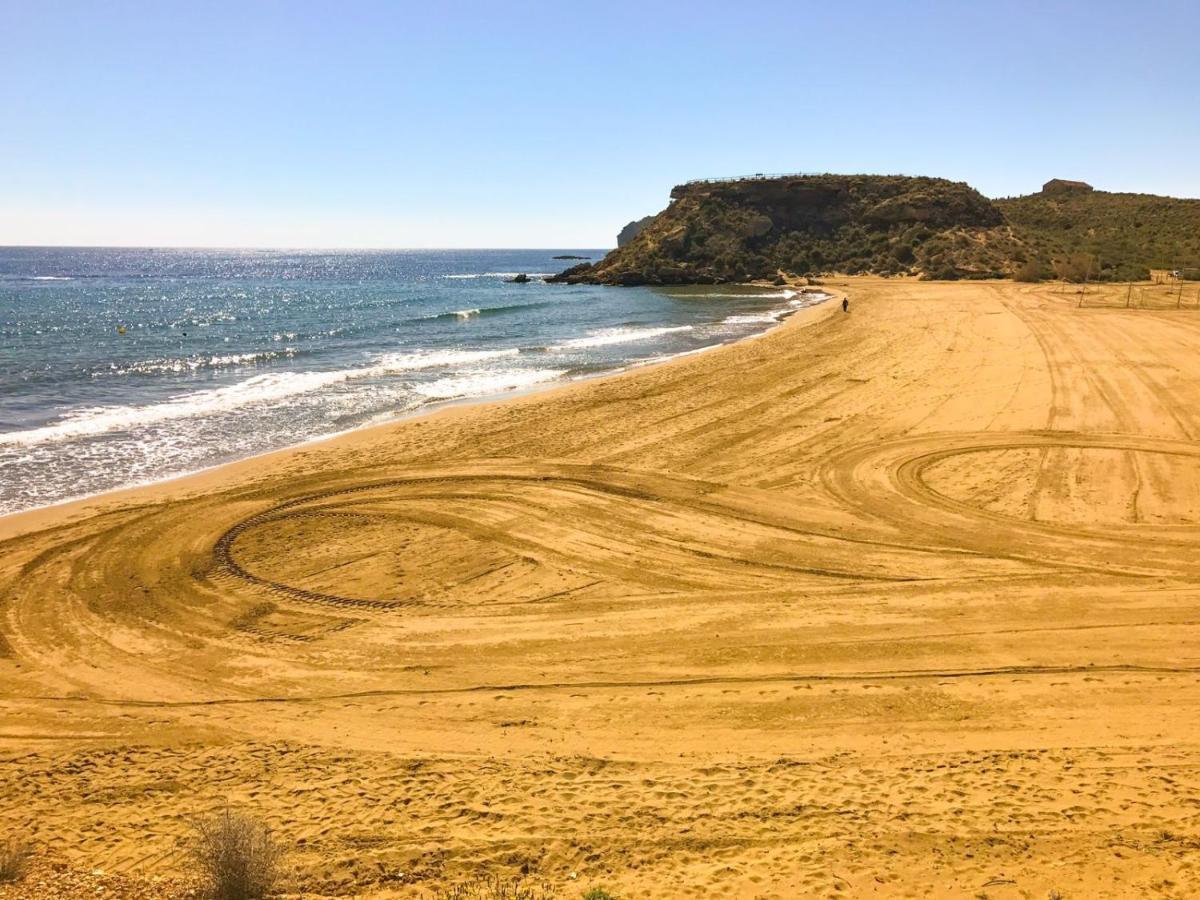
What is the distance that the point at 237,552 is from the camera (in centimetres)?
1122

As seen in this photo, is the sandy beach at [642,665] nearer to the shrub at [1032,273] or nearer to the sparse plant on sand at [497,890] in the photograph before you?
the sparse plant on sand at [497,890]

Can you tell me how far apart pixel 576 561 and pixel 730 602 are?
7.90 feet

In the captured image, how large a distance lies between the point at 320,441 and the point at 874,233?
72.0 metres

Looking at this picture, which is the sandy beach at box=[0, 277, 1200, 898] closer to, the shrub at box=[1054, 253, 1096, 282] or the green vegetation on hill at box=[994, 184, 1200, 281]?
the shrub at box=[1054, 253, 1096, 282]

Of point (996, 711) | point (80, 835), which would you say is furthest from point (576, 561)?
point (80, 835)

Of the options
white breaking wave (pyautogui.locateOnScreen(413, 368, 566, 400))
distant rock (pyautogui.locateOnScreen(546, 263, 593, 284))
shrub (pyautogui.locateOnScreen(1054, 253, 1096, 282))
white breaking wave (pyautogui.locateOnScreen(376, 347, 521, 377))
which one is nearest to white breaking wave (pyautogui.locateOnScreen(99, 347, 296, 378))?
white breaking wave (pyautogui.locateOnScreen(376, 347, 521, 377))

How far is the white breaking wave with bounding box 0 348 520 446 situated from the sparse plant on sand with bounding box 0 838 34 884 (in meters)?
15.9

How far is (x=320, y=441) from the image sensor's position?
1788cm

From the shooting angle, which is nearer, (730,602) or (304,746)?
(304,746)

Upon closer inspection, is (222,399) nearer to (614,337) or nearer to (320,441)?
(320,441)

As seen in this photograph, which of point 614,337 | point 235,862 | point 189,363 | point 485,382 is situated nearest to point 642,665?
point 235,862

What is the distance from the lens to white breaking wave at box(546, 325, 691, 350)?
35.9 m

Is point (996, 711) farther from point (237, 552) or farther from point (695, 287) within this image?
point (695, 287)

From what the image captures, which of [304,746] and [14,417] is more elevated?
[14,417]
